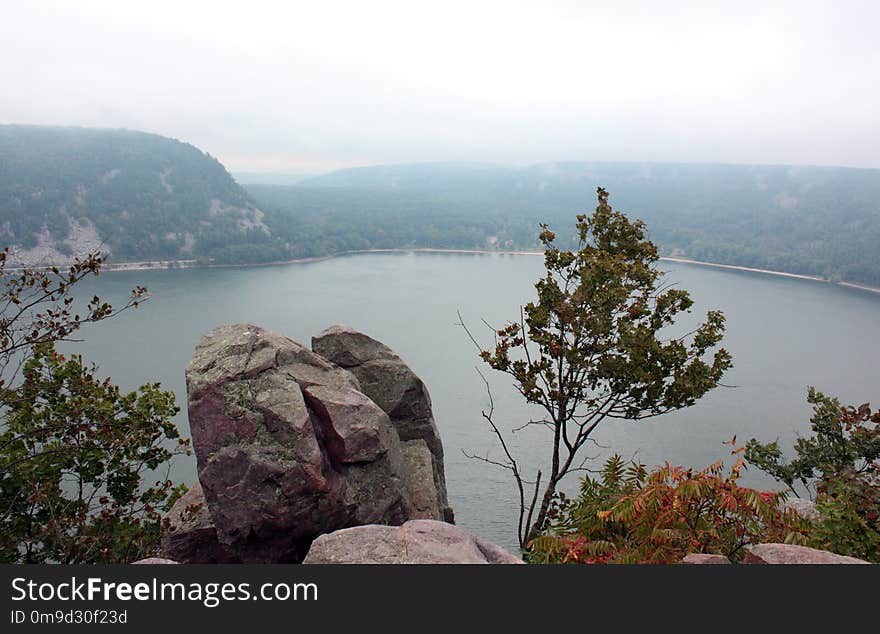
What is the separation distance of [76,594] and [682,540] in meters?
7.03

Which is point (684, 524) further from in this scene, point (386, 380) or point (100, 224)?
point (100, 224)

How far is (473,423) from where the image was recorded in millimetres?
49938

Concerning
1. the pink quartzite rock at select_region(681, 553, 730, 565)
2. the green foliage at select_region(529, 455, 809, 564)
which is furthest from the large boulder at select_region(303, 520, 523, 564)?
the pink quartzite rock at select_region(681, 553, 730, 565)

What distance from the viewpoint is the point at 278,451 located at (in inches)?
435

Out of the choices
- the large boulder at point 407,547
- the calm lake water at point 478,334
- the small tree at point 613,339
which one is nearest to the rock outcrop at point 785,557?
the large boulder at point 407,547

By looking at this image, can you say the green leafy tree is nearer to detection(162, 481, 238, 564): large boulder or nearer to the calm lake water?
detection(162, 481, 238, 564): large boulder

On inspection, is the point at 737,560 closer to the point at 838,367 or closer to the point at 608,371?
the point at 608,371

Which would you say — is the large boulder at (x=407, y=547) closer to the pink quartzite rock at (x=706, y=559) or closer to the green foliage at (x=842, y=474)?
the pink quartzite rock at (x=706, y=559)

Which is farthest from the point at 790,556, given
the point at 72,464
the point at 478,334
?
the point at 478,334

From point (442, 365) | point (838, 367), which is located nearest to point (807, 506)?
point (442, 365)

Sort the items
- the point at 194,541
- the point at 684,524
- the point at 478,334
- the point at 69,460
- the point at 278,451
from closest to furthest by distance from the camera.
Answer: the point at 684,524 < the point at 278,451 < the point at 194,541 < the point at 69,460 < the point at 478,334

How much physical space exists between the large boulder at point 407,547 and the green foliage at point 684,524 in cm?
136

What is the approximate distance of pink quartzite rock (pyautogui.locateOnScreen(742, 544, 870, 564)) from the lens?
627 cm

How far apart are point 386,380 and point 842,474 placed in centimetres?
1034
